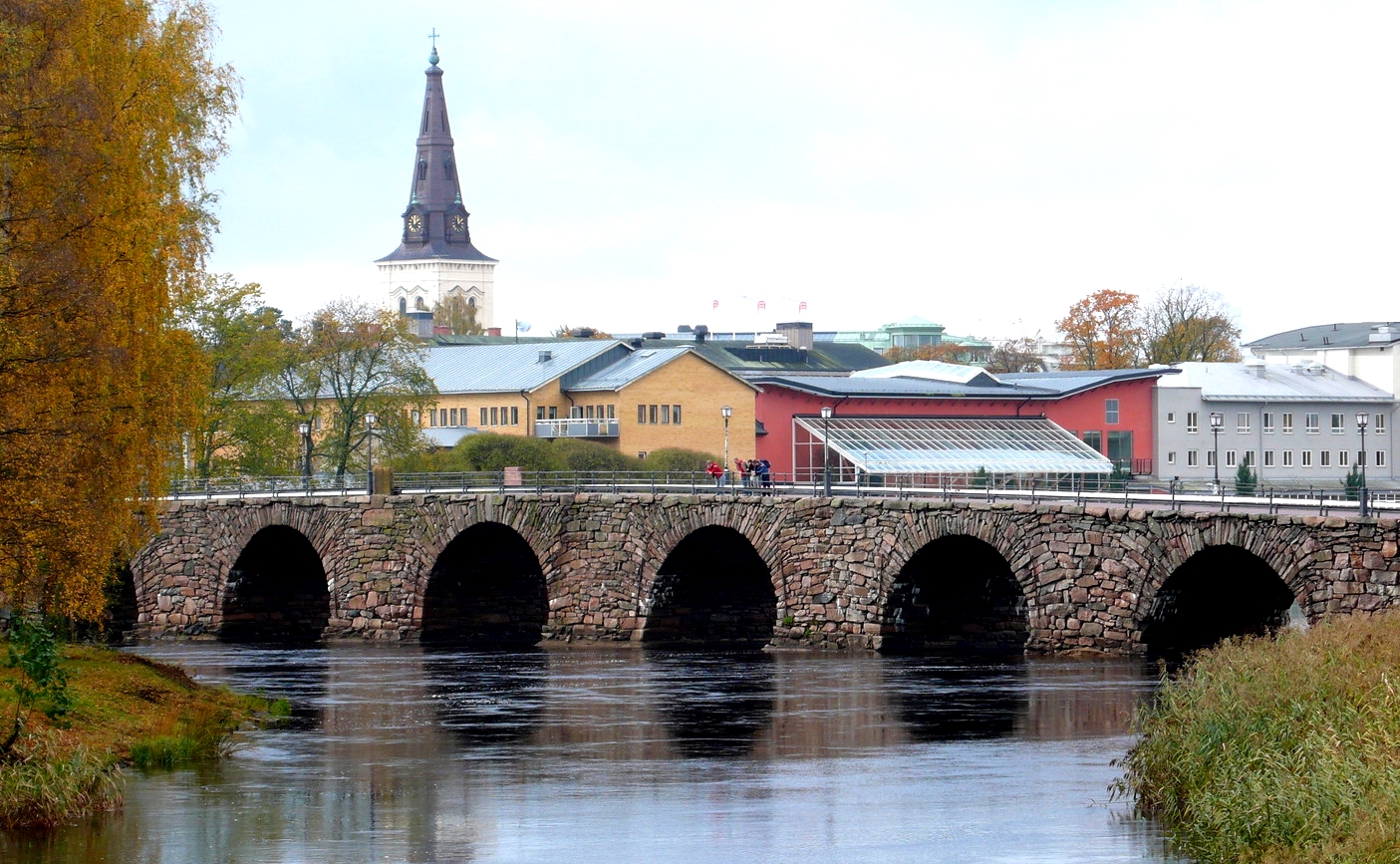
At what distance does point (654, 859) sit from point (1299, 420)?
90.1 meters

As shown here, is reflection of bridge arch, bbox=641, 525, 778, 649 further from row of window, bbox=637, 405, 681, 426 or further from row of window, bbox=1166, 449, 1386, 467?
row of window, bbox=1166, 449, 1386, 467

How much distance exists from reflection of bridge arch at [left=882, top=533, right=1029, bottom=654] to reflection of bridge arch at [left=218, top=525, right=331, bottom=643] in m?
20.1

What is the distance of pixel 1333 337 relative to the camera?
119 metres

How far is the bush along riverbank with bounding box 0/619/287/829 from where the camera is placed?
23.8m

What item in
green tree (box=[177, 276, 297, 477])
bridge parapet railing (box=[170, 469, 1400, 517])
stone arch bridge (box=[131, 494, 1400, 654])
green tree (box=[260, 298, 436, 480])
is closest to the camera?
stone arch bridge (box=[131, 494, 1400, 654])

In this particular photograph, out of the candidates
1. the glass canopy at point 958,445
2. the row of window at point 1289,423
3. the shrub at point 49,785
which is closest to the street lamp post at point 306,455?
the glass canopy at point 958,445

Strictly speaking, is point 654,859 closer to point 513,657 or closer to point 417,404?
point 513,657

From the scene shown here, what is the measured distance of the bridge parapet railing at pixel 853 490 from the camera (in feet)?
145

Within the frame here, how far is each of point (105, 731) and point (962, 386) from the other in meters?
73.1

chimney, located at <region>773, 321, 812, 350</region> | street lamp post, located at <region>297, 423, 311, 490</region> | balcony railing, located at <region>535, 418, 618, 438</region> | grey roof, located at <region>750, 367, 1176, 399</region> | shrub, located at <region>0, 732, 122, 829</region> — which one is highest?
chimney, located at <region>773, 321, 812, 350</region>

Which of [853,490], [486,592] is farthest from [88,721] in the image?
[486,592]

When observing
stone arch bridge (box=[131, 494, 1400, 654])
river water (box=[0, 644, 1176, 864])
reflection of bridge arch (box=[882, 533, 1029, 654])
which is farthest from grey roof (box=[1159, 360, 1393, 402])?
river water (box=[0, 644, 1176, 864])

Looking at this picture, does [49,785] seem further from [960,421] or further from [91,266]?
[960,421]

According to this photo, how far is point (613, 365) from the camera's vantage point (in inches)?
4043
